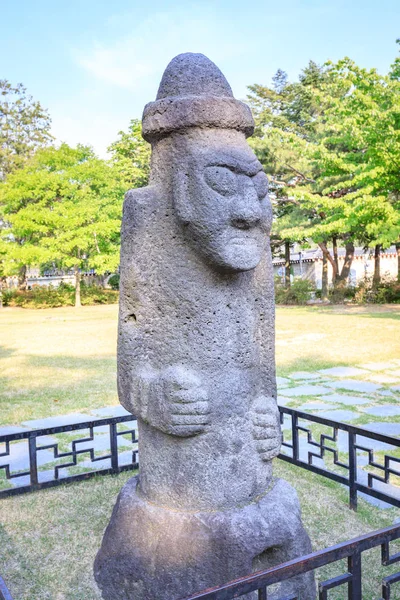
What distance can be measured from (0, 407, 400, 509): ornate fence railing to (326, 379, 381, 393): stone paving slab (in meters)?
1.80

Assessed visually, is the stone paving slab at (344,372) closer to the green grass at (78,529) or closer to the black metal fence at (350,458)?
the black metal fence at (350,458)

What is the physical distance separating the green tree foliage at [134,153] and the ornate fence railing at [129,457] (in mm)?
25999

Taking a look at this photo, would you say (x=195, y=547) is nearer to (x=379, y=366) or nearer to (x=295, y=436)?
(x=295, y=436)

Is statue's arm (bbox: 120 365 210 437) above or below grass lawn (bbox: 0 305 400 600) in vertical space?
above

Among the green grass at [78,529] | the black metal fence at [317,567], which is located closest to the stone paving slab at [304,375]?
the green grass at [78,529]

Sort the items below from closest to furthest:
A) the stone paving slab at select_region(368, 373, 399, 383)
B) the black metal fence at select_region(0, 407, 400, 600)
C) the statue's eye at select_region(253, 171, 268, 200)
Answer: the black metal fence at select_region(0, 407, 400, 600) → the statue's eye at select_region(253, 171, 268, 200) → the stone paving slab at select_region(368, 373, 399, 383)

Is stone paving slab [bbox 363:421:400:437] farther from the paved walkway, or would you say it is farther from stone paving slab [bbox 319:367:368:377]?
stone paving slab [bbox 319:367:368:377]

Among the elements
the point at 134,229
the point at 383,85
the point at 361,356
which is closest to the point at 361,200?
the point at 383,85

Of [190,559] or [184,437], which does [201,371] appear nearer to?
[184,437]

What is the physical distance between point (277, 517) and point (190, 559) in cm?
46

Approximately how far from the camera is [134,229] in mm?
2654

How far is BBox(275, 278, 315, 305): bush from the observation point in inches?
984

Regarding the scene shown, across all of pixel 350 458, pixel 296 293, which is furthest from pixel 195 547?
pixel 296 293

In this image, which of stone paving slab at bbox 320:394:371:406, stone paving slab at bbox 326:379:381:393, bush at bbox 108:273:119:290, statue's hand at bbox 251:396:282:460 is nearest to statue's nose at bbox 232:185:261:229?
statue's hand at bbox 251:396:282:460
